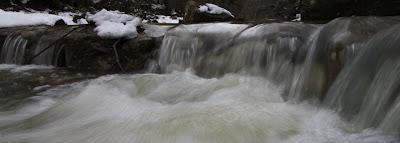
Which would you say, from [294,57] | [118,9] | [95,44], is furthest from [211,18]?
[118,9]

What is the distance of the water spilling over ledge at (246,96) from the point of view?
14.1ft

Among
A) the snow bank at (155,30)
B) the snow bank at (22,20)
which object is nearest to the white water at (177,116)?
the snow bank at (155,30)

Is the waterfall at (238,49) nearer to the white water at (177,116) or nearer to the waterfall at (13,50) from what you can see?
the white water at (177,116)

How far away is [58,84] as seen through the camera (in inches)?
273

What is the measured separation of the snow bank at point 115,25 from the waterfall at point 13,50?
1.40 m

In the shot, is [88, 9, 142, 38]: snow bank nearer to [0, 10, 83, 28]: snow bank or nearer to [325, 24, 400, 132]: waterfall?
[0, 10, 83, 28]: snow bank

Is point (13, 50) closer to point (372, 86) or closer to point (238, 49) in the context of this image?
point (238, 49)

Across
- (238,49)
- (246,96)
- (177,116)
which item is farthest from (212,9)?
(177,116)

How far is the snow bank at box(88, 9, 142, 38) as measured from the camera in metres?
8.39

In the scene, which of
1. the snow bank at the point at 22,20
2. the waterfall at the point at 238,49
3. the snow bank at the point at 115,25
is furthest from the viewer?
the snow bank at the point at 22,20

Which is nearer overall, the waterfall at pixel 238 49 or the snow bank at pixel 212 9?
the waterfall at pixel 238 49

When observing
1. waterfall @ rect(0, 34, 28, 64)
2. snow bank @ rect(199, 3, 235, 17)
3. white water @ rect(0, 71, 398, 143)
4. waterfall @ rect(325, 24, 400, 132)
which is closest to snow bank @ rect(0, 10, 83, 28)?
waterfall @ rect(0, 34, 28, 64)

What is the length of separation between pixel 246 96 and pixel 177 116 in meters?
1.09

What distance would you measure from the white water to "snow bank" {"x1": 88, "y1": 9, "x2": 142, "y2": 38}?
6.04 feet
